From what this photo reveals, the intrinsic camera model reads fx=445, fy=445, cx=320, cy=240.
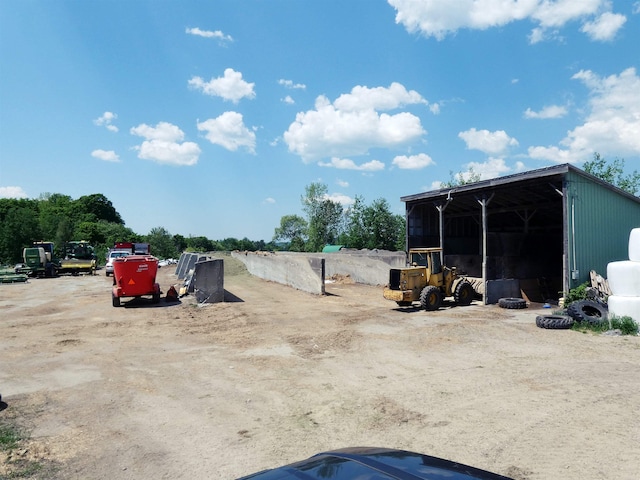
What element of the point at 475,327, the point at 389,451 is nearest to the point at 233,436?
the point at 389,451

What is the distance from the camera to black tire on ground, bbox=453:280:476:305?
17375 millimetres

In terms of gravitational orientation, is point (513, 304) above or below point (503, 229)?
below

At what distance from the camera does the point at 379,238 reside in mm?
59062

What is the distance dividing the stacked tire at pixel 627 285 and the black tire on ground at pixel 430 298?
559cm

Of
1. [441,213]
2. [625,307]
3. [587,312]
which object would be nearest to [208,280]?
[441,213]

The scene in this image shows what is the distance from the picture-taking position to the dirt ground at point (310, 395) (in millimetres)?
4918

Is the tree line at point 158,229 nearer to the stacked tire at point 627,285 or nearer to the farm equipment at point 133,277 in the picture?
the farm equipment at point 133,277

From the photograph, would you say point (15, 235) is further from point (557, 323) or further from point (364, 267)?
point (557, 323)

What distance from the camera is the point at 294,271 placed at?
24.5 metres

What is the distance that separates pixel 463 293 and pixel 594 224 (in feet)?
17.2

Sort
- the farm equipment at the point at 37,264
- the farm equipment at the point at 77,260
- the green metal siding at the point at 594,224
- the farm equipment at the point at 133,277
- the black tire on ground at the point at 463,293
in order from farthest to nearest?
the farm equipment at the point at 77,260, the farm equipment at the point at 37,264, the black tire on ground at the point at 463,293, the farm equipment at the point at 133,277, the green metal siding at the point at 594,224

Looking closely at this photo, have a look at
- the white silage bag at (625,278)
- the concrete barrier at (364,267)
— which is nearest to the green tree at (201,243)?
the concrete barrier at (364,267)

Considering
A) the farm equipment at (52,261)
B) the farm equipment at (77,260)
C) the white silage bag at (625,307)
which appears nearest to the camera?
the white silage bag at (625,307)

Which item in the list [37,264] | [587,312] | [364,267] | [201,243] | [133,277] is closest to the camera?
[587,312]
